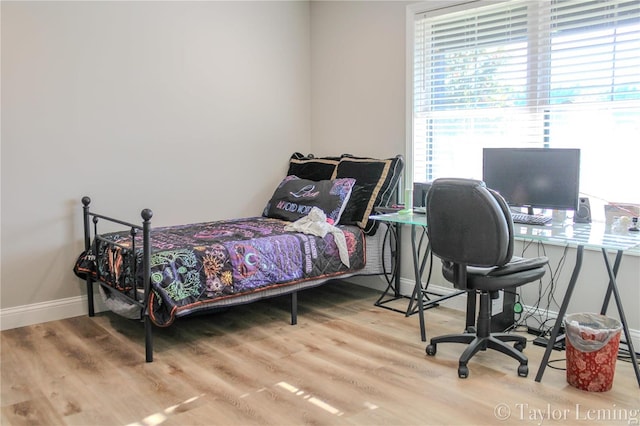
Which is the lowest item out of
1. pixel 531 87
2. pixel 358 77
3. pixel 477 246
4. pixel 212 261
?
pixel 212 261

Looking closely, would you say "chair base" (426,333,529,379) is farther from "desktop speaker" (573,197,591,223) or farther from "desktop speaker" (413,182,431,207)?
"desktop speaker" (413,182,431,207)

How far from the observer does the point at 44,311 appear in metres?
3.64

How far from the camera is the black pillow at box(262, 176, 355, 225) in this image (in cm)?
400

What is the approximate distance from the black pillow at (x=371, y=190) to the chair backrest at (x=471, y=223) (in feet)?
4.08

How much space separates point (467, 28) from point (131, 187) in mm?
2568

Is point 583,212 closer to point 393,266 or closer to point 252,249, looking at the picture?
point 393,266

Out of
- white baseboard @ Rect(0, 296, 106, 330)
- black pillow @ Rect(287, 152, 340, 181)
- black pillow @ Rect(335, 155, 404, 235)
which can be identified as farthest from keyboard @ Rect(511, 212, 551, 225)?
white baseboard @ Rect(0, 296, 106, 330)

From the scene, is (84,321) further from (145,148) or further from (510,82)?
(510,82)

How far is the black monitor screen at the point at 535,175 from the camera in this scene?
3.08 meters

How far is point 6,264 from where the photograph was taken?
3484 mm

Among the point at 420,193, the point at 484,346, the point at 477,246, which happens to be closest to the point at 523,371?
the point at 484,346

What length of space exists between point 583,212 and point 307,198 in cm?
188

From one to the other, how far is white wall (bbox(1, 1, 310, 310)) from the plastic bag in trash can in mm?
2719

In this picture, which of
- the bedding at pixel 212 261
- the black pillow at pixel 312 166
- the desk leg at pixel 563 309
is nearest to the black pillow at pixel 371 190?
the bedding at pixel 212 261
